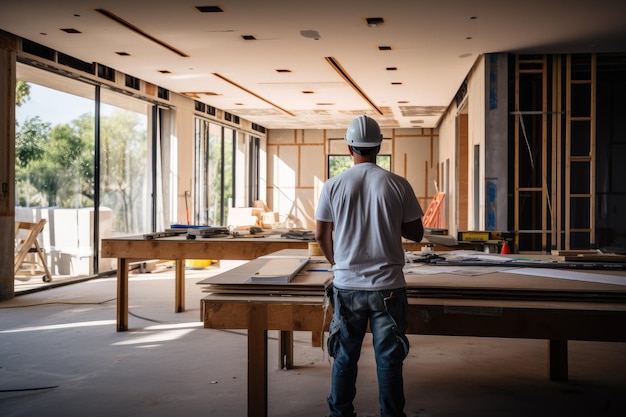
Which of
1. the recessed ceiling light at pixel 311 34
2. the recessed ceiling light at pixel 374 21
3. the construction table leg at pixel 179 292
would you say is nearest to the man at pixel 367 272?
the construction table leg at pixel 179 292

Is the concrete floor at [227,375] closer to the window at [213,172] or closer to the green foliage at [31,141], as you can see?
the green foliage at [31,141]

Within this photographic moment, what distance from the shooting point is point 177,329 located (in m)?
5.51

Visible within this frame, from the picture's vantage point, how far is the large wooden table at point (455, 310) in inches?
92.3

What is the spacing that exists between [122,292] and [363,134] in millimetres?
3510

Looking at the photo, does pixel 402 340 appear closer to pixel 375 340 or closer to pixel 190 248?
pixel 375 340

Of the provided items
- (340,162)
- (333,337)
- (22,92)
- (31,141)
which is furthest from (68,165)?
(340,162)

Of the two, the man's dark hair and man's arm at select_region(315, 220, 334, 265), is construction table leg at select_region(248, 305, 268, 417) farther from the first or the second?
the man's dark hair

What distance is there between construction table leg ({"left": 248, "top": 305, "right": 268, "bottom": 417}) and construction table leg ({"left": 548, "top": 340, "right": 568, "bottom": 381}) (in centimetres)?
223

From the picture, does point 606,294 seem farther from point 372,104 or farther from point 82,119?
point 372,104

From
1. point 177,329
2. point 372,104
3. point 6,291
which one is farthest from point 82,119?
point 372,104

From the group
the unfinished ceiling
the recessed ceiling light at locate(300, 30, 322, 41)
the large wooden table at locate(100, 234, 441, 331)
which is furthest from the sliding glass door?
the large wooden table at locate(100, 234, 441, 331)

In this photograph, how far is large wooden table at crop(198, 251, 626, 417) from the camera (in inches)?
92.3

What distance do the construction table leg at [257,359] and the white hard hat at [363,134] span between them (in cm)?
79

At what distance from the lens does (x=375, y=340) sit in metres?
2.43
